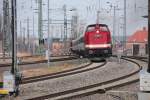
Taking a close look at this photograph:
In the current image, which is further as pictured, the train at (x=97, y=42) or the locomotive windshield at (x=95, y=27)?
the locomotive windshield at (x=95, y=27)

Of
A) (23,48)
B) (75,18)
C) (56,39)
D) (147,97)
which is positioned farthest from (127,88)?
(56,39)

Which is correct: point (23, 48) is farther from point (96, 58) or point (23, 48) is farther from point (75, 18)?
point (96, 58)

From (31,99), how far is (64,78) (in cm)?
932

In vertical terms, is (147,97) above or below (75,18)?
below

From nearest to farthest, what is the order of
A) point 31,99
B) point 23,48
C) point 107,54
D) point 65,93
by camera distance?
point 31,99 → point 65,93 → point 107,54 → point 23,48

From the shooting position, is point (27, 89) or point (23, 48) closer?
point (27, 89)

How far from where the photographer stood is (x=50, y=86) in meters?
20.8

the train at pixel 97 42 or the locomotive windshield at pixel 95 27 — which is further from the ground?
the locomotive windshield at pixel 95 27

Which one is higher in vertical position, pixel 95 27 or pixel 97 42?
pixel 95 27

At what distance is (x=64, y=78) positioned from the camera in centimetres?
2473

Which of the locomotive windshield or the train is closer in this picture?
the train

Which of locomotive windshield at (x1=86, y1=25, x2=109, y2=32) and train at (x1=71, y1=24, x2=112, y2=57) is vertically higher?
locomotive windshield at (x1=86, y1=25, x2=109, y2=32)

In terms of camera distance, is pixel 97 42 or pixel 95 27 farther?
pixel 95 27

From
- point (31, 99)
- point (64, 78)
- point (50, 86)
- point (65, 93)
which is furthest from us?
point (64, 78)
